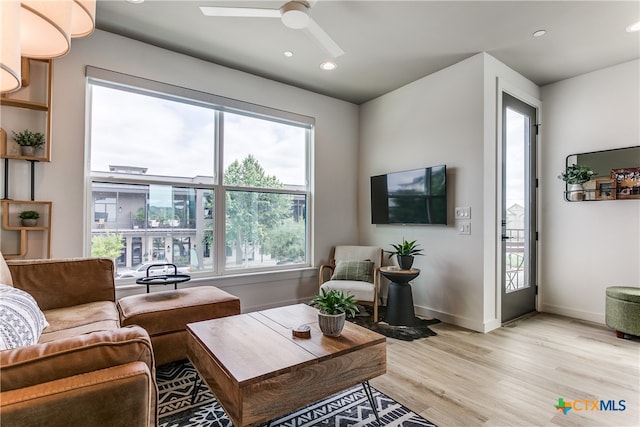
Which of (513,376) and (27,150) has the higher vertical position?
(27,150)

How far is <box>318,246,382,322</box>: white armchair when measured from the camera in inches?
142

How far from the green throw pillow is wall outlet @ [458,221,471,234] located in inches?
44.8

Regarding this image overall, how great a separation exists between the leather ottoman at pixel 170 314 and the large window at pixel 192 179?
0.86 metres

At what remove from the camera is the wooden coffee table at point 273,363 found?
53.7 inches

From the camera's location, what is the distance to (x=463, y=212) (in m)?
3.50

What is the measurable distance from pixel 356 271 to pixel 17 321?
3153 millimetres

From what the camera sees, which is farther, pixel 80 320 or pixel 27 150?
pixel 27 150

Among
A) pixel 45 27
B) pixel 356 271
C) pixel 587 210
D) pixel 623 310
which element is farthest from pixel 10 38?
pixel 587 210

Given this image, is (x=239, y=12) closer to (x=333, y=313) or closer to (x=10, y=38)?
(x=10, y=38)

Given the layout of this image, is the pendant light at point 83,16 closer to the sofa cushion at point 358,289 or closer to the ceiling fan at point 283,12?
the ceiling fan at point 283,12

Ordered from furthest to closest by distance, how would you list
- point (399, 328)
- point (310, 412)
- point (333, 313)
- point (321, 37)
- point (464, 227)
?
point (464, 227), point (399, 328), point (321, 37), point (310, 412), point (333, 313)

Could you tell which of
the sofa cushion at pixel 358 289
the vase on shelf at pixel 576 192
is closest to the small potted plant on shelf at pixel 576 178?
the vase on shelf at pixel 576 192

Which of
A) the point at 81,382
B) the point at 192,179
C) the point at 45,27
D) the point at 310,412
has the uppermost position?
the point at 45,27

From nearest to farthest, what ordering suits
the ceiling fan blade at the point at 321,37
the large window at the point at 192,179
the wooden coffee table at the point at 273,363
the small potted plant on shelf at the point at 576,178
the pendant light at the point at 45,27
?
the pendant light at the point at 45,27, the wooden coffee table at the point at 273,363, the ceiling fan blade at the point at 321,37, the large window at the point at 192,179, the small potted plant on shelf at the point at 576,178
